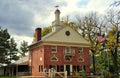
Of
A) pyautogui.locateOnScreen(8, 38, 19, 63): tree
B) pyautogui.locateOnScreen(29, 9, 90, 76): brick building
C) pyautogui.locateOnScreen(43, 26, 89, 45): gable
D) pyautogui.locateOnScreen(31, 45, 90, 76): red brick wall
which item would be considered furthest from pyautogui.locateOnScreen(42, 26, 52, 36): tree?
pyautogui.locateOnScreen(43, 26, 89, 45): gable

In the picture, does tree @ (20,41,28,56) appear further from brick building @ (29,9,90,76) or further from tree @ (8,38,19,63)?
brick building @ (29,9,90,76)

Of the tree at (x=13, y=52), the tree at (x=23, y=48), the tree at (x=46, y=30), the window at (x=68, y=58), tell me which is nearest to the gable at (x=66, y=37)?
the window at (x=68, y=58)

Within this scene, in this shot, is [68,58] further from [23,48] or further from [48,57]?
[23,48]

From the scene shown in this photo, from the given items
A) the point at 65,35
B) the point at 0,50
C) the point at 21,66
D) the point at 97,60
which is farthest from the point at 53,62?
the point at 97,60

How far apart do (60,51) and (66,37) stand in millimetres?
2889

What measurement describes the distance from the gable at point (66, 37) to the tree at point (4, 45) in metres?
22.5

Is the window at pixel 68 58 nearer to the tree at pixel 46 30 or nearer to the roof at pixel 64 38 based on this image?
the roof at pixel 64 38

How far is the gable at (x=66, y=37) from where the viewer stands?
157 feet

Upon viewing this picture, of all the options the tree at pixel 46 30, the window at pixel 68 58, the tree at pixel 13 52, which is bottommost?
the window at pixel 68 58

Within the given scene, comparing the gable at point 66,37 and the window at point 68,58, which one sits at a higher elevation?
the gable at point 66,37

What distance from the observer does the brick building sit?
155 ft

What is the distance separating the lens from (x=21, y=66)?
5744 cm

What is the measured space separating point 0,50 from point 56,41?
2414 centimetres

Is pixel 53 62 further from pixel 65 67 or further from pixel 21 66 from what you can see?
pixel 21 66
